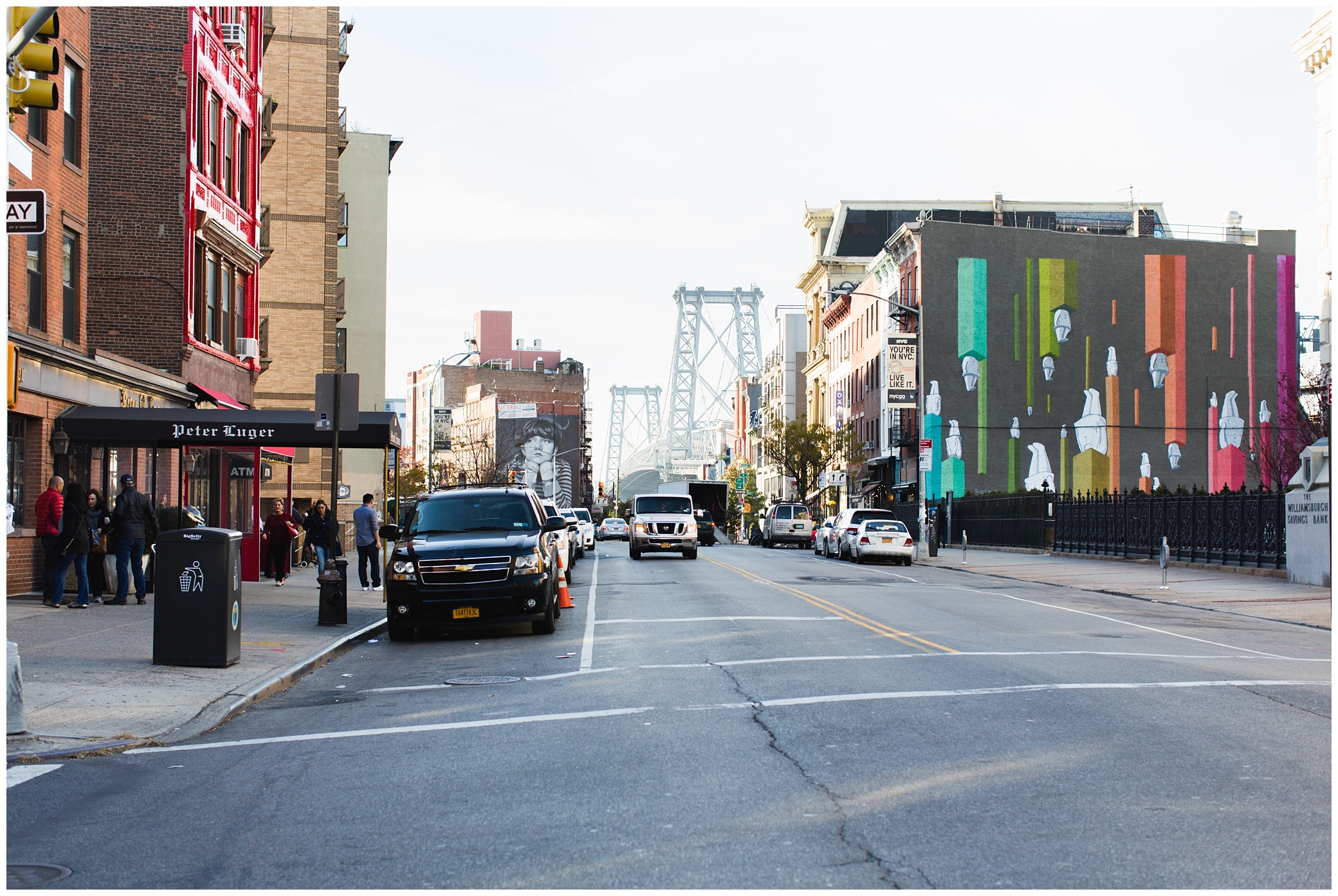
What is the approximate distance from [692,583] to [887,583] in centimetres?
428

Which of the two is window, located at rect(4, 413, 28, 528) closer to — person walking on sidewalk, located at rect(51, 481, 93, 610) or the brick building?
person walking on sidewalk, located at rect(51, 481, 93, 610)

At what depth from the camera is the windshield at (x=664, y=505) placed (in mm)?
41688

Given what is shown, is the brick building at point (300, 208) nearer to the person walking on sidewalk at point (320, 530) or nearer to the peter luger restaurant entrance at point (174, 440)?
the peter luger restaurant entrance at point (174, 440)

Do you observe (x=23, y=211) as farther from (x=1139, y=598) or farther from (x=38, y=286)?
(x=1139, y=598)

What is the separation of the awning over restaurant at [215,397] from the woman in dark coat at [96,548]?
6.72m

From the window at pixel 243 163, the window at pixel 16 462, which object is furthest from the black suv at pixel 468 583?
the window at pixel 243 163

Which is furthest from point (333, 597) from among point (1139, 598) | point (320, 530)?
point (1139, 598)

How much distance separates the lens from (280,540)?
87.0ft

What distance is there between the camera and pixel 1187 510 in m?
33.0

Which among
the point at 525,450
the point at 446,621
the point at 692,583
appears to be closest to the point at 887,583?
the point at 692,583

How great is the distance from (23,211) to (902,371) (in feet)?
138

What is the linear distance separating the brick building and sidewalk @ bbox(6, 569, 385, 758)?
1202 inches

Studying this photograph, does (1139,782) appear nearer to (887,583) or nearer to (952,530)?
(887,583)

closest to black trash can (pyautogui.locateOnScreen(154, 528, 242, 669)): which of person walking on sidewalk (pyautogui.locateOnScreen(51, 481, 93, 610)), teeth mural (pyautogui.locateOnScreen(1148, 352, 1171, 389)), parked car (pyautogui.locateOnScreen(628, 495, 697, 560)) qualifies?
person walking on sidewalk (pyautogui.locateOnScreen(51, 481, 93, 610))
